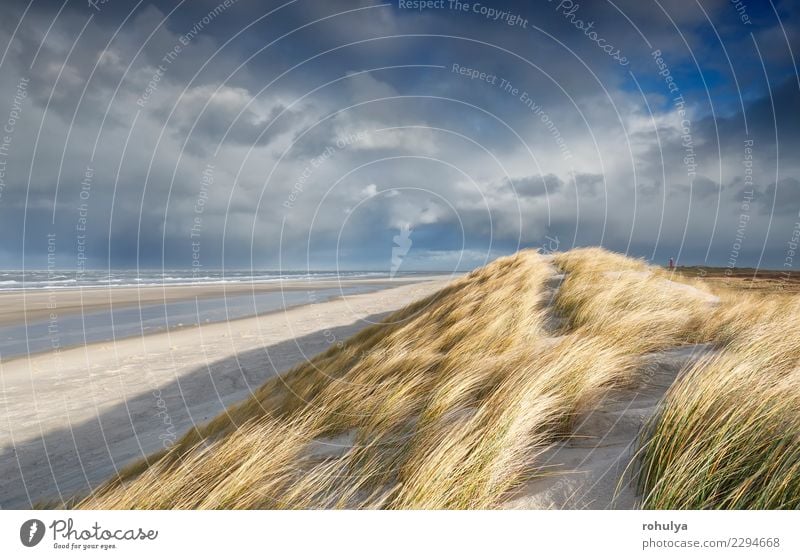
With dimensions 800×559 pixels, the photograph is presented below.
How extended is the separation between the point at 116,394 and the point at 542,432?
6.85 metres

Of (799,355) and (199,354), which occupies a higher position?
(799,355)

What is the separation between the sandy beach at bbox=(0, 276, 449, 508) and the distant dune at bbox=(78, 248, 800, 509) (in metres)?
1.07

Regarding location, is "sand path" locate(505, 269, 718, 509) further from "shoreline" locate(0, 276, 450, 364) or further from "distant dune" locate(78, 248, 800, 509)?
"shoreline" locate(0, 276, 450, 364)

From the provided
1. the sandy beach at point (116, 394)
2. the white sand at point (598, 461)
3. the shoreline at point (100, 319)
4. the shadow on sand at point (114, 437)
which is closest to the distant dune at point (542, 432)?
the white sand at point (598, 461)

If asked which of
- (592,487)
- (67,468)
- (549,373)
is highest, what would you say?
(549,373)

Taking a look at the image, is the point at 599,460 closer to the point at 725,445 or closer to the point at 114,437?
the point at 725,445

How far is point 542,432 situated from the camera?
2312 millimetres

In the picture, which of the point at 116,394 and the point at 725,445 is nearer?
the point at 725,445

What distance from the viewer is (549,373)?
2.75 m

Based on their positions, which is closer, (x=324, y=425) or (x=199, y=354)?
(x=324, y=425)

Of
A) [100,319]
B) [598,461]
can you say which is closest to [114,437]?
[598,461]

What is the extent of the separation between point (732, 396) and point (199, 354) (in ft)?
30.2
